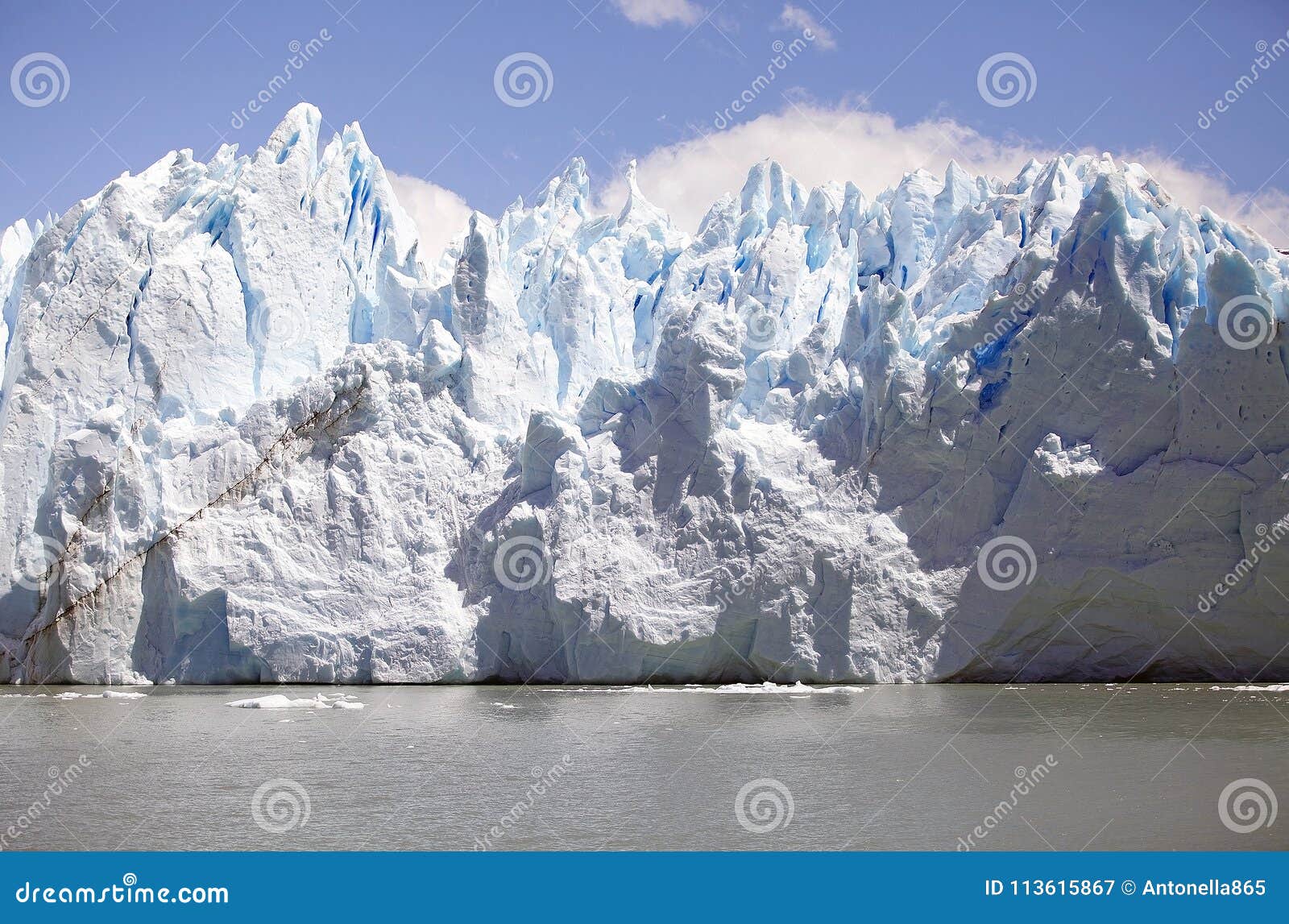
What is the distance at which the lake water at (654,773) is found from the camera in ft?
22.6

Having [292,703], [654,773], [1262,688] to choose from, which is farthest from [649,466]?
[1262,688]

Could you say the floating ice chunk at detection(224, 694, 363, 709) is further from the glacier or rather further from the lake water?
the glacier

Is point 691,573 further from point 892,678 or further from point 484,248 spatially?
point 484,248

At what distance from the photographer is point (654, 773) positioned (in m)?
8.76

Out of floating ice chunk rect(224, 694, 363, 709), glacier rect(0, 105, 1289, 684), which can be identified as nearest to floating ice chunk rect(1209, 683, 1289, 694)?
glacier rect(0, 105, 1289, 684)

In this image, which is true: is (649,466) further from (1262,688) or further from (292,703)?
(1262,688)

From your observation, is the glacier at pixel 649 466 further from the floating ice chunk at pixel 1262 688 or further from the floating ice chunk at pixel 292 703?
the floating ice chunk at pixel 292 703

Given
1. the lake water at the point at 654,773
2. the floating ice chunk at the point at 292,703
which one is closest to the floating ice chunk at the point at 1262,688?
the lake water at the point at 654,773

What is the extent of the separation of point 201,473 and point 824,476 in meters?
8.48

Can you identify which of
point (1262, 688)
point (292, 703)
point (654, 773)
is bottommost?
point (292, 703)

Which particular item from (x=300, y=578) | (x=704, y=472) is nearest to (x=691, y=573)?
(x=704, y=472)

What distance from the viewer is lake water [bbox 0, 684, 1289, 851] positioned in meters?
6.89

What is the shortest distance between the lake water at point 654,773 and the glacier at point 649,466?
192 centimetres

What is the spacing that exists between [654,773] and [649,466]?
756 centimetres
